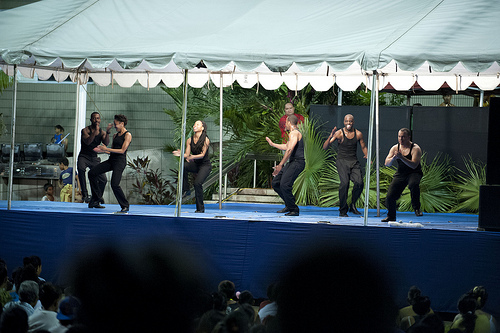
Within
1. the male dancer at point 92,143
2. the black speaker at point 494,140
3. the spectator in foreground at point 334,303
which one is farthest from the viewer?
the male dancer at point 92,143

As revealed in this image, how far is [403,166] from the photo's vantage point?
10.8 meters

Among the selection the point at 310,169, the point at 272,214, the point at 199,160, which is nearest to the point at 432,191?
the point at 310,169

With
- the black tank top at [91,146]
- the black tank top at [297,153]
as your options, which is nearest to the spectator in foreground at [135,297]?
the black tank top at [297,153]

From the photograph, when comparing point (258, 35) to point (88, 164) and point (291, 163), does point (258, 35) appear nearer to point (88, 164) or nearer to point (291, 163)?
point (291, 163)

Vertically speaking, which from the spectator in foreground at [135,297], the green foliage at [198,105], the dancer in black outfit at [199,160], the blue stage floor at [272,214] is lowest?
the spectator in foreground at [135,297]

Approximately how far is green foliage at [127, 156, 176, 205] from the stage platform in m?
9.00

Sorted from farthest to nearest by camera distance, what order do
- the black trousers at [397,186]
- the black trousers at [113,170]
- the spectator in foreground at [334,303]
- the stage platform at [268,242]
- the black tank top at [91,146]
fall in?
the black tank top at [91,146] → the black trousers at [113,170] → the black trousers at [397,186] → the stage platform at [268,242] → the spectator in foreground at [334,303]

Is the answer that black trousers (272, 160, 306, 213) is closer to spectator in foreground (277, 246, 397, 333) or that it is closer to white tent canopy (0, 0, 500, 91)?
white tent canopy (0, 0, 500, 91)

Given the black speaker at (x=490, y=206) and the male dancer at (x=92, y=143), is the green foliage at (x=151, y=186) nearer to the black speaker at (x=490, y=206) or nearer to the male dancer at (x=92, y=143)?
the male dancer at (x=92, y=143)

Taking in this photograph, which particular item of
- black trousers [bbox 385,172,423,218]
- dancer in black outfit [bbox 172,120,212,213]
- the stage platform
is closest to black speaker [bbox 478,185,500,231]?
the stage platform

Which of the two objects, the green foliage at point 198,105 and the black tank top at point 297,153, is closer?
the black tank top at point 297,153

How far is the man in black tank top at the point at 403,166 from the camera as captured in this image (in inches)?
415

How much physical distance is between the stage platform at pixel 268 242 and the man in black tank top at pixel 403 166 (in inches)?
24.3

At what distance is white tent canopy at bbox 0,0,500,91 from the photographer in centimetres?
881
